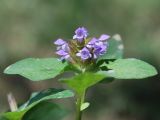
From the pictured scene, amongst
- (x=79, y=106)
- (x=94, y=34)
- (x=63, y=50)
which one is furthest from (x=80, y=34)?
(x=94, y=34)

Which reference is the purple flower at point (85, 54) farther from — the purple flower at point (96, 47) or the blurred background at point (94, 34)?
the blurred background at point (94, 34)

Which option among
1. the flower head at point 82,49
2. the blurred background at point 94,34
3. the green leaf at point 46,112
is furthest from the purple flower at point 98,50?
the blurred background at point 94,34

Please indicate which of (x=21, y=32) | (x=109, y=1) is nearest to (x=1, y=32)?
(x=21, y=32)

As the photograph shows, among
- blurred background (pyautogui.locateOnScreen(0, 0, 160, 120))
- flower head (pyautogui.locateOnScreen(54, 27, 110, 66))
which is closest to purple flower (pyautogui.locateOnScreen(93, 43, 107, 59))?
Result: flower head (pyautogui.locateOnScreen(54, 27, 110, 66))

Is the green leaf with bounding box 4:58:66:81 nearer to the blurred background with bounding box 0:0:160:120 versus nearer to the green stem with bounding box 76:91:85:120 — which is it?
the green stem with bounding box 76:91:85:120

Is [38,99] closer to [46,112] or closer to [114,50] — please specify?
[46,112]

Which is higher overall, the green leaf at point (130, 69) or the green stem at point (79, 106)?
the green leaf at point (130, 69)
